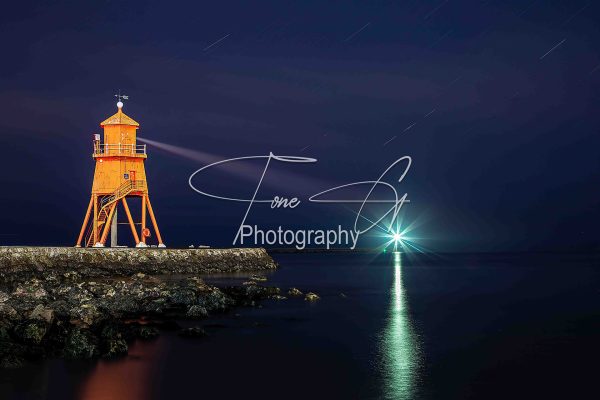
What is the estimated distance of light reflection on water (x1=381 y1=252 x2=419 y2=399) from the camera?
20719mm

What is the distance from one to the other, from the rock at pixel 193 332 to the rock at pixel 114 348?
3.84 metres

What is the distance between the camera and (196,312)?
3266cm

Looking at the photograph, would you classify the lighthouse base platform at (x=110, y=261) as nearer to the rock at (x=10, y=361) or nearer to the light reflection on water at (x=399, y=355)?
the light reflection on water at (x=399, y=355)

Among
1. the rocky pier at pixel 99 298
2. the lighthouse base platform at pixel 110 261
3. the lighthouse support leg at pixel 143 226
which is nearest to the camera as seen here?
the rocky pier at pixel 99 298

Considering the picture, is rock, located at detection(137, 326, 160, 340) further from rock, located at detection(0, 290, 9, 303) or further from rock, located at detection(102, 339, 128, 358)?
rock, located at detection(0, 290, 9, 303)

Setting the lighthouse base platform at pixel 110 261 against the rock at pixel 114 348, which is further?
the lighthouse base platform at pixel 110 261

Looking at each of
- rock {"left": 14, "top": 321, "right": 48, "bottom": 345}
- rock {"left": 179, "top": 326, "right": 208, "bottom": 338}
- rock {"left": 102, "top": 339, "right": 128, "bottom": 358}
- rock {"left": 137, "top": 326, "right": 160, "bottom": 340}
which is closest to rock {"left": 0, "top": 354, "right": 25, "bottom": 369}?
rock {"left": 14, "top": 321, "right": 48, "bottom": 345}

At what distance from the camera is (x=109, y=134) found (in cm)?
5903

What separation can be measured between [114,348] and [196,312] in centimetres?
919

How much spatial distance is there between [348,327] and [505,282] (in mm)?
41955

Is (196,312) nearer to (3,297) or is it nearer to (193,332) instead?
(193,332)

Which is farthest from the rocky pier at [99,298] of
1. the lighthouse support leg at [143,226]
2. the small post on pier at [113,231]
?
the small post on pier at [113,231]

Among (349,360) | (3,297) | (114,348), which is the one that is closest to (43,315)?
(114,348)

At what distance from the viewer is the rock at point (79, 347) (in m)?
22.9
